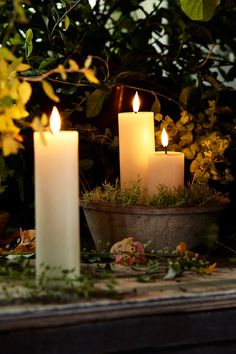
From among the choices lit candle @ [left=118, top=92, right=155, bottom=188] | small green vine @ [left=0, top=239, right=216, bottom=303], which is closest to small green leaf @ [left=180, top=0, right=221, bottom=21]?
lit candle @ [left=118, top=92, right=155, bottom=188]

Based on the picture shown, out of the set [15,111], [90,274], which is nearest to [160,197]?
[90,274]

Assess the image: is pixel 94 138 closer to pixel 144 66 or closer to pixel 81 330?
pixel 144 66

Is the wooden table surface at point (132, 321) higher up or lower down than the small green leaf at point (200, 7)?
lower down

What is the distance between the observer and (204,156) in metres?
1.07

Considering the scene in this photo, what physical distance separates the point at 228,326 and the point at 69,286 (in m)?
0.18

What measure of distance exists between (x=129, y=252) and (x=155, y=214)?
6 cm

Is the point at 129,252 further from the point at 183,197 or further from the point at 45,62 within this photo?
the point at 45,62

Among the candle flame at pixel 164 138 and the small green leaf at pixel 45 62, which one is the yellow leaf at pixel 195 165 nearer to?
the candle flame at pixel 164 138

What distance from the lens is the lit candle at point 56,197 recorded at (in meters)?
0.81

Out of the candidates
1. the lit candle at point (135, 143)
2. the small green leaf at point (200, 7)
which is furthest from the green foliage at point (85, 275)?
the small green leaf at point (200, 7)

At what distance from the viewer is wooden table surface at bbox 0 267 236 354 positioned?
74 centimetres

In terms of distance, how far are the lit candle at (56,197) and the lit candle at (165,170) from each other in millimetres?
193

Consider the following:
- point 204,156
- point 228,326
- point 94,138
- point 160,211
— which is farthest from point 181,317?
point 94,138

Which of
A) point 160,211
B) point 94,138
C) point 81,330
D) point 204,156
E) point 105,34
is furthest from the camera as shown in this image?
point 105,34
